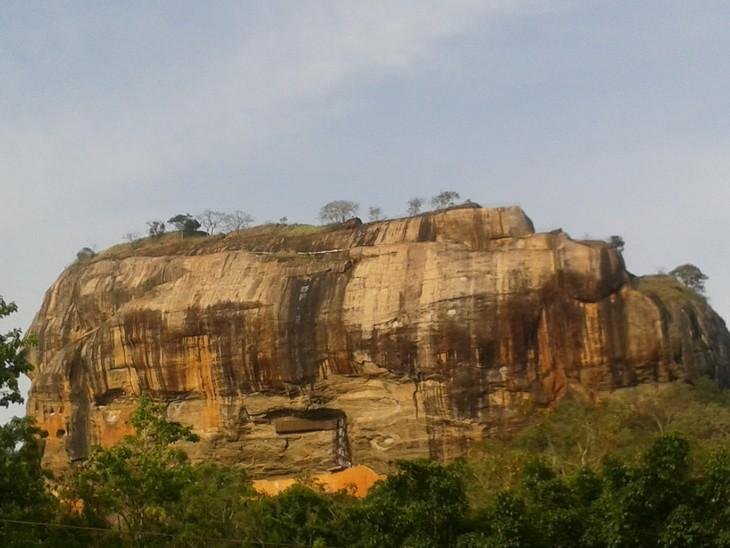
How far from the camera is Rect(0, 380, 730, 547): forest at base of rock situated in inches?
725

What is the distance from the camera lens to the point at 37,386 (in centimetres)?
4097

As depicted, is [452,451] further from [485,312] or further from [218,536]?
[218,536]

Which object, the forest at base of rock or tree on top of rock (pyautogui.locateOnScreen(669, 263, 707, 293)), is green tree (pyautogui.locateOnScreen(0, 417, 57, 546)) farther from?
tree on top of rock (pyautogui.locateOnScreen(669, 263, 707, 293))

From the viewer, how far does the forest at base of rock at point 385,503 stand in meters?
18.4

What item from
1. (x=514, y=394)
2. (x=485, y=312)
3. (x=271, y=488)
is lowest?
(x=271, y=488)

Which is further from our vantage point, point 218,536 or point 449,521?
point 218,536

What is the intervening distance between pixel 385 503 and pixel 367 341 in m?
15.6

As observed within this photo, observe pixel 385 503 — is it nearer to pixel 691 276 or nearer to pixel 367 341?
pixel 367 341

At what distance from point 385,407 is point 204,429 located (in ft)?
19.6

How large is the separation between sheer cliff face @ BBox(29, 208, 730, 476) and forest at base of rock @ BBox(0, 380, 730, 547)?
5372 millimetres

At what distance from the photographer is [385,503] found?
65.8ft

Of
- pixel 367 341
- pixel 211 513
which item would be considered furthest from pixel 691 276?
pixel 211 513

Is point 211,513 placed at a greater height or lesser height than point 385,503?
lesser

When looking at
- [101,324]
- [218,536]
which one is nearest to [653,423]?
[218,536]
